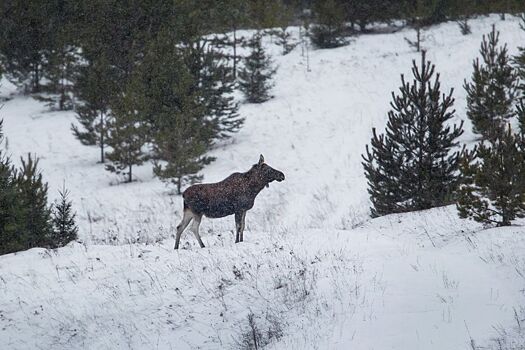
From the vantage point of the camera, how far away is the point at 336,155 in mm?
24500

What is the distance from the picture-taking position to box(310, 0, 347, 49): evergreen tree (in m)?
38.9

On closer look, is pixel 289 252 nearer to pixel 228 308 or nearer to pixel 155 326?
pixel 228 308

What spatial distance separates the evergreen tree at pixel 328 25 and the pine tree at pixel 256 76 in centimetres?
951

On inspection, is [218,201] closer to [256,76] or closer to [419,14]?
[256,76]

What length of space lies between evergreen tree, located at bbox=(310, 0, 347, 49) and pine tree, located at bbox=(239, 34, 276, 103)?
951cm

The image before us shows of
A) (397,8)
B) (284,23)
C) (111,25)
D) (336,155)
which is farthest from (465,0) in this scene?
(111,25)

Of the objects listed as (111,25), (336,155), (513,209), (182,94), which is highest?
(111,25)

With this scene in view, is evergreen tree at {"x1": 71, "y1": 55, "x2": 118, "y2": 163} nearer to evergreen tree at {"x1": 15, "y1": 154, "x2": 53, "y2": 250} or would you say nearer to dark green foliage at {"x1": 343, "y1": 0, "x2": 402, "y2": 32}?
evergreen tree at {"x1": 15, "y1": 154, "x2": 53, "y2": 250}

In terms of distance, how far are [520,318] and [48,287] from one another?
7.26m

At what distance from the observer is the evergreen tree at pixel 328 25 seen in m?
38.9

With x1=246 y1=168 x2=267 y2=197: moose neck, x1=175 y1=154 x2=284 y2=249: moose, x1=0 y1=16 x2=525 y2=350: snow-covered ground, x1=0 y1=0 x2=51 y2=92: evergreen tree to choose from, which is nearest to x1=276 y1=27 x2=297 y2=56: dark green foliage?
x1=0 y1=0 x2=51 y2=92: evergreen tree

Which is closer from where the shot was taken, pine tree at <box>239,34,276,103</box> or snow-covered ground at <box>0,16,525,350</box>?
snow-covered ground at <box>0,16,525,350</box>

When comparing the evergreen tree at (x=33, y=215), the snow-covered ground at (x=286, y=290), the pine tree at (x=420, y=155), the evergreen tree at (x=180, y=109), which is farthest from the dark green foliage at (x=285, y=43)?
the evergreen tree at (x=33, y=215)

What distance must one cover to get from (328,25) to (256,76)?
1198 cm
